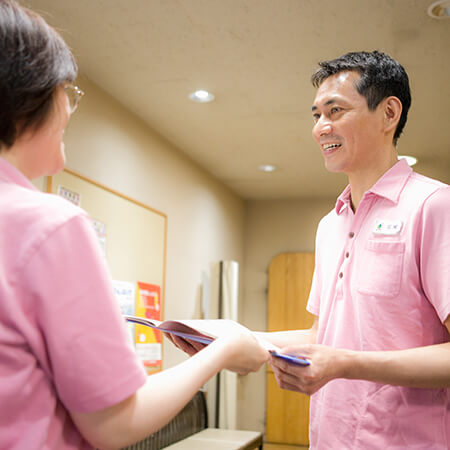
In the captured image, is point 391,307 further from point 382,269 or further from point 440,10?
point 440,10

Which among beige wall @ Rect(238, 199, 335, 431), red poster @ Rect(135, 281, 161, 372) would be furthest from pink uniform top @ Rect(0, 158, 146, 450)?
beige wall @ Rect(238, 199, 335, 431)

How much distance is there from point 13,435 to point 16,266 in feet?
0.71

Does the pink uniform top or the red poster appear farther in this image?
the red poster

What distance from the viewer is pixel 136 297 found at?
368 centimetres

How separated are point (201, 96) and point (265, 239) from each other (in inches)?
131

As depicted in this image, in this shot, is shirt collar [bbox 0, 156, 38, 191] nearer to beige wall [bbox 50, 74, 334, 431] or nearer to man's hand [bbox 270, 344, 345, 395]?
man's hand [bbox 270, 344, 345, 395]

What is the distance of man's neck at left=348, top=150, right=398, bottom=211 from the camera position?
1.46 meters

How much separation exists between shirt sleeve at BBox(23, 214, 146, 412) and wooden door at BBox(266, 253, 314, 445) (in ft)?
17.9

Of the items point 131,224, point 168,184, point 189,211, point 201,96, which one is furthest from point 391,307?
point 189,211

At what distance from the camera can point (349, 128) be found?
1453 millimetres

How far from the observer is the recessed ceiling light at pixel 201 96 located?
3461 millimetres

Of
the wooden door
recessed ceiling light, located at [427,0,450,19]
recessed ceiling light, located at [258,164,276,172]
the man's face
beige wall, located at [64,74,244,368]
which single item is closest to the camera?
the man's face

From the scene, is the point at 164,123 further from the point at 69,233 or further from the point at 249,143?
the point at 69,233

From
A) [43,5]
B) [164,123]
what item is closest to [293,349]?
[43,5]
